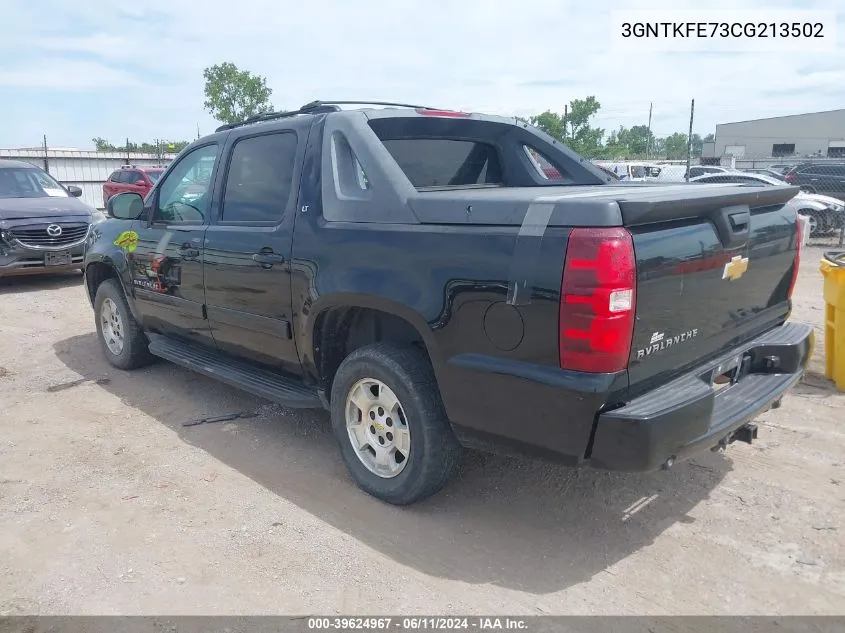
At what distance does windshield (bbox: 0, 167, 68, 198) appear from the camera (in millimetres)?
10766

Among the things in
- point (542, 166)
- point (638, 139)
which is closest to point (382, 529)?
point (542, 166)

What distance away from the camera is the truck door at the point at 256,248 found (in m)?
3.91

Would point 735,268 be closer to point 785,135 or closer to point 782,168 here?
point 782,168

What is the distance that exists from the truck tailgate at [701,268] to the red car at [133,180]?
19.6 meters

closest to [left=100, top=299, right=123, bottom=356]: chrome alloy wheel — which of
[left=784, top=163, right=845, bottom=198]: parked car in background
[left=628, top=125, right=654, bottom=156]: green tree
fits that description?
[left=784, top=163, right=845, bottom=198]: parked car in background

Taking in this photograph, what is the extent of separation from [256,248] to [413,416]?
1490mm

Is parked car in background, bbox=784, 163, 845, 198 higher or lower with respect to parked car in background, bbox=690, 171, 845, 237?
higher

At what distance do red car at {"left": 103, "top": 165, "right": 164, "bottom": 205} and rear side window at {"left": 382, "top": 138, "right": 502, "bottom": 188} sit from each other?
17908 mm

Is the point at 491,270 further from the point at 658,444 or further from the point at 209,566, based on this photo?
the point at 209,566

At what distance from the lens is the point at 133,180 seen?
2141 centimetres

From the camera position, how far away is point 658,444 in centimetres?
264
